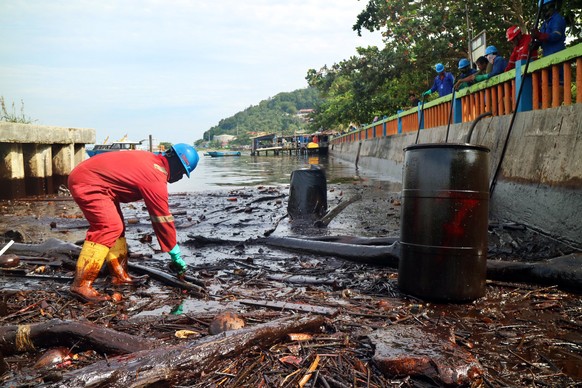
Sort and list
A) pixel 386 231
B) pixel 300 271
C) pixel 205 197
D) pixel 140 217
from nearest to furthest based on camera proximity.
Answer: pixel 300 271 → pixel 386 231 → pixel 140 217 → pixel 205 197

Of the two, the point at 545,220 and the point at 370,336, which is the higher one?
the point at 545,220

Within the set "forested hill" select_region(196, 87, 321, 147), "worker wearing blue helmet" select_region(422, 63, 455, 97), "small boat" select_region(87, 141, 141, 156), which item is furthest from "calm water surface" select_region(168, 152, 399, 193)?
"forested hill" select_region(196, 87, 321, 147)

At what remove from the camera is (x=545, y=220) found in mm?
5664

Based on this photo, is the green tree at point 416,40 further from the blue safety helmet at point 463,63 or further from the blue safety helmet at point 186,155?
the blue safety helmet at point 186,155

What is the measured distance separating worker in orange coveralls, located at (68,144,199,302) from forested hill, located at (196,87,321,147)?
14151 cm

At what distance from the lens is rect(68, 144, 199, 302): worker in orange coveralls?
4367mm

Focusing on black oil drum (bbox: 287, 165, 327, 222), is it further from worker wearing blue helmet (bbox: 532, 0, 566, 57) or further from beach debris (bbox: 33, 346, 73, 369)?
beach debris (bbox: 33, 346, 73, 369)

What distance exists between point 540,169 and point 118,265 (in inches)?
210

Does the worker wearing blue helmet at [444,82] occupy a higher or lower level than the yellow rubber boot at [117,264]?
higher

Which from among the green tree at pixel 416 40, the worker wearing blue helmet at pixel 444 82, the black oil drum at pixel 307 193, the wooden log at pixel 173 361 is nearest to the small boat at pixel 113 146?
the green tree at pixel 416 40

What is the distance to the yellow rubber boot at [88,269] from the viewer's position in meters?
4.22

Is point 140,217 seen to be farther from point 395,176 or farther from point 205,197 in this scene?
point 395,176

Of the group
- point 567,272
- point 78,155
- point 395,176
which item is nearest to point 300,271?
point 567,272

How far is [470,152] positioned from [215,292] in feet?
8.69
